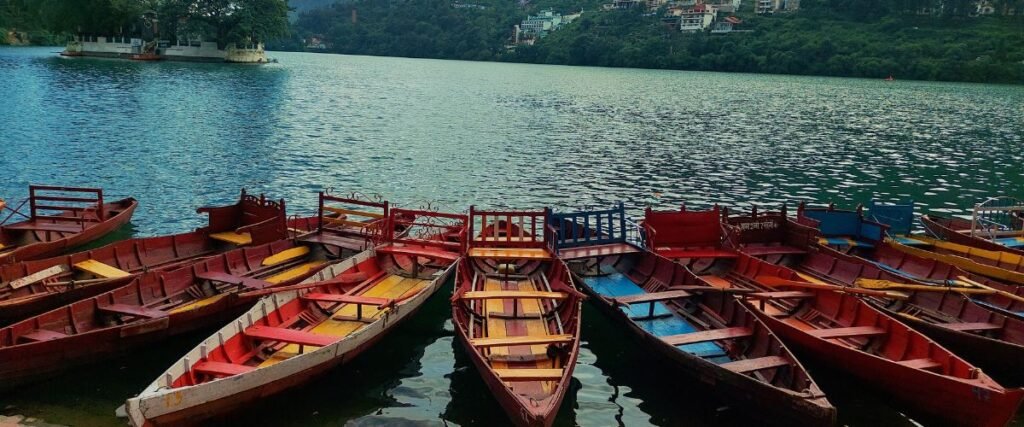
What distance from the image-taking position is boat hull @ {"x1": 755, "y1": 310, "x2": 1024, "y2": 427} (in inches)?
477

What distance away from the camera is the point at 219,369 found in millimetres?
12914

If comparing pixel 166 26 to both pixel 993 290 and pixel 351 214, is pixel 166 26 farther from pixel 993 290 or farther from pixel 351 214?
pixel 993 290

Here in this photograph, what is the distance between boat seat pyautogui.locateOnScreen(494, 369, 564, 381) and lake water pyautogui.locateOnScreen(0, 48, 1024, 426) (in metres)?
2.05

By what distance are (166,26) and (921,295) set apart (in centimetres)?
16238

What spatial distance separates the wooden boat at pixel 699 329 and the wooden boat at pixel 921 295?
362 cm

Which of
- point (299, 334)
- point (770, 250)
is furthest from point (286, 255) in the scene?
→ point (770, 250)

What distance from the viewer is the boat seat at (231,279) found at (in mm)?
18047

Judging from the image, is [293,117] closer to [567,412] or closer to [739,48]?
[567,412]

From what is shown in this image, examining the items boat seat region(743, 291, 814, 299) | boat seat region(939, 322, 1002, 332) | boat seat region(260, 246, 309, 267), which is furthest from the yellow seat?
boat seat region(939, 322, 1002, 332)

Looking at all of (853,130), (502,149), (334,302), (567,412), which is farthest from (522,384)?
(853,130)

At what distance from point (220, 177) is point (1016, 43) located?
177313mm

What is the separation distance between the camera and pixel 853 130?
7675 cm

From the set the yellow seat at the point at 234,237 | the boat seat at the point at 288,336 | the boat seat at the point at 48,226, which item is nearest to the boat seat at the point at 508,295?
the boat seat at the point at 288,336

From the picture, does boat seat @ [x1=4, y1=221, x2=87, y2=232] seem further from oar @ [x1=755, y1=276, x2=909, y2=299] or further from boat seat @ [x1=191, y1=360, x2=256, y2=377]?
oar @ [x1=755, y1=276, x2=909, y2=299]
